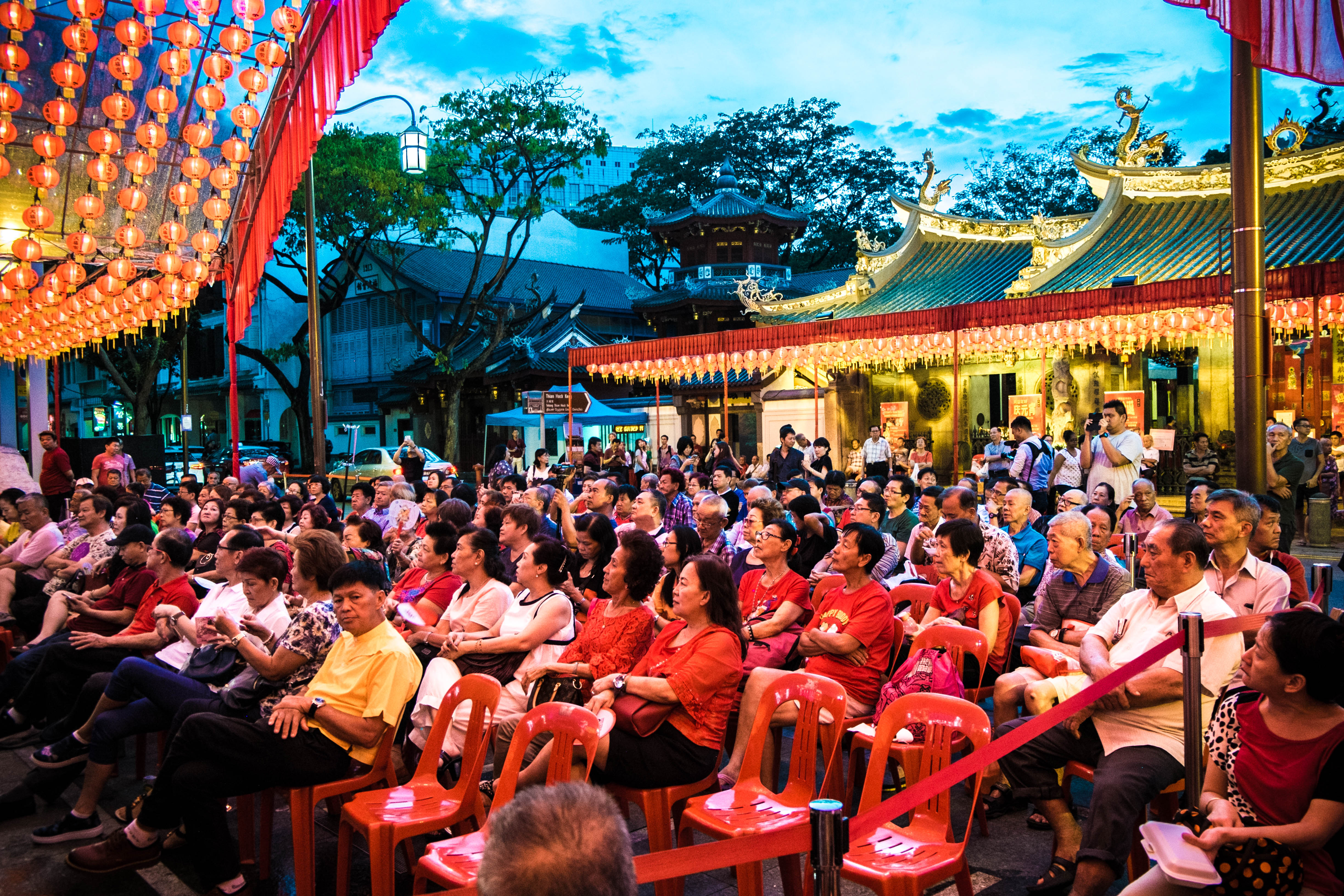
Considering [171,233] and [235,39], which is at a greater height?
[235,39]

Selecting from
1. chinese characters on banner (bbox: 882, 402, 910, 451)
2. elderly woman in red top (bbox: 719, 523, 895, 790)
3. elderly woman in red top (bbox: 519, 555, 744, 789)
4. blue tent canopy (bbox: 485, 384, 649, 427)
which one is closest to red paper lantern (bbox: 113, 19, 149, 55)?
elderly woman in red top (bbox: 519, 555, 744, 789)

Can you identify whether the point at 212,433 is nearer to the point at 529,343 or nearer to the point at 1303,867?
the point at 529,343

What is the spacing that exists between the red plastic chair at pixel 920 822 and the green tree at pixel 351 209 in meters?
20.6

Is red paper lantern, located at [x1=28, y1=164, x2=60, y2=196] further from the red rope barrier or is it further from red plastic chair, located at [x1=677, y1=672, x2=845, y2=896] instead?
the red rope barrier

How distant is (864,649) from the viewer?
4473mm

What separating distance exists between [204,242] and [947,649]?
32.9 ft

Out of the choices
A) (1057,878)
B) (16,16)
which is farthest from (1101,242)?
(16,16)

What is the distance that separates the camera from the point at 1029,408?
19172mm

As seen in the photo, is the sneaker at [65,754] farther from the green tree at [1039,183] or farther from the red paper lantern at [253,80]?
the green tree at [1039,183]

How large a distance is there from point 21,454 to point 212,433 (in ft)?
87.0

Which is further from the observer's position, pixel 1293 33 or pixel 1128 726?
pixel 1293 33

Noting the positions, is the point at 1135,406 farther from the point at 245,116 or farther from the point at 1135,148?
the point at 245,116

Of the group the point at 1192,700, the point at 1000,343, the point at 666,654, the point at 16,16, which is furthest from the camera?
the point at 1000,343

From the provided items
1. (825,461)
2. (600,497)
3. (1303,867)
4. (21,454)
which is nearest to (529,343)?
(21,454)
